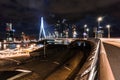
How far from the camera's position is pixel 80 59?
22250 mm

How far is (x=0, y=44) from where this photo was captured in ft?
151

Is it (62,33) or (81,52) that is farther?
(62,33)

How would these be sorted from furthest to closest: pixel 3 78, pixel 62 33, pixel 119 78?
1. pixel 62 33
2. pixel 3 78
3. pixel 119 78

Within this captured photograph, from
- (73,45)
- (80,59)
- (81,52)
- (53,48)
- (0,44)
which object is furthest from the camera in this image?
(0,44)

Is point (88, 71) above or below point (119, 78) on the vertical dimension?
above

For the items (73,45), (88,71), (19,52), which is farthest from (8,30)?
(88,71)

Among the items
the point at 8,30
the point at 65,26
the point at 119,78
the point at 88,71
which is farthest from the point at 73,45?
the point at 65,26

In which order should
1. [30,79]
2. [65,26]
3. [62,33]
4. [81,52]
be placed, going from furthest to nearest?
[65,26] < [62,33] < [81,52] < [30,79]

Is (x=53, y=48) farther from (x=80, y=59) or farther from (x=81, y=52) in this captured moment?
(x=80, y=59)

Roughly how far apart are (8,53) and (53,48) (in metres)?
6.98

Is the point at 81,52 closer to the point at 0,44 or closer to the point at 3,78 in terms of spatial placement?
the point at 3,78

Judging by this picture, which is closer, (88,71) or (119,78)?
(88,71)

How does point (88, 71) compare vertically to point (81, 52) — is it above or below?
above

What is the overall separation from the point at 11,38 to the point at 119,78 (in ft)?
399
